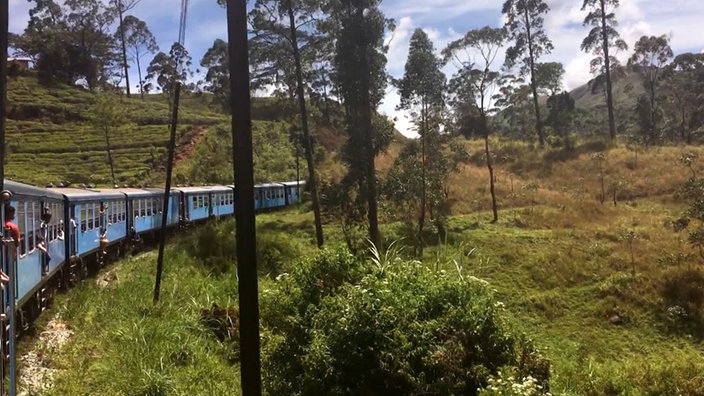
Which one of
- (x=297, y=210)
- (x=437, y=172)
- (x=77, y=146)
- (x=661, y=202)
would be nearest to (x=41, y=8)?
(x=77, y=146)

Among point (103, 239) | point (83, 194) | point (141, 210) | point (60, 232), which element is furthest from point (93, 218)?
point (141, 210)

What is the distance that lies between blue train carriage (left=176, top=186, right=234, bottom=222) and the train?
0.05m

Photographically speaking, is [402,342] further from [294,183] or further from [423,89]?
[294,183]

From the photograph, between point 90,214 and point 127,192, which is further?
point 127,192

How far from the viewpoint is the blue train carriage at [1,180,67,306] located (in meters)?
9.73

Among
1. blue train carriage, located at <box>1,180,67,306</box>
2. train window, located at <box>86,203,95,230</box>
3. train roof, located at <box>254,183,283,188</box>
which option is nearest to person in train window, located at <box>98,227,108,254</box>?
train window, located at <box>86,203,95,230</box>

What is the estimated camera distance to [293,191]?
4359cm

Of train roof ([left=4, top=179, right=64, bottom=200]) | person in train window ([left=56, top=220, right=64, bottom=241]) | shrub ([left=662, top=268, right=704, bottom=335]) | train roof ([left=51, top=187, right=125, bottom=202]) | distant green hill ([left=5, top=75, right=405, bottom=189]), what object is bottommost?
shrub ([left=662, top=268, right=704, bottom=335])

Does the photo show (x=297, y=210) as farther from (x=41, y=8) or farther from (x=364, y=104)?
(x=41, y=8)

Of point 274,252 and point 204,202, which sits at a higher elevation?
point 204,202

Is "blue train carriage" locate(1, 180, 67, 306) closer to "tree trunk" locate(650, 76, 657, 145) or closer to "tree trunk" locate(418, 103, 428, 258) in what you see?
"tree trunk" locate(418, 103, 428, 258)

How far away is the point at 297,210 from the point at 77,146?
27.2 m

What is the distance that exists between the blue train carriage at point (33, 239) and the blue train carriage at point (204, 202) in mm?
13136

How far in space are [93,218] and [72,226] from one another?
215 cm
